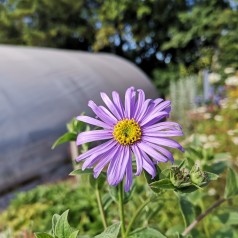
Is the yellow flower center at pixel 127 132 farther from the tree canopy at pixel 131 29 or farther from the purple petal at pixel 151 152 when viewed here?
the tree canopy at pixel 131 29

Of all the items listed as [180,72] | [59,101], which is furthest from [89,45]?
[59,101]

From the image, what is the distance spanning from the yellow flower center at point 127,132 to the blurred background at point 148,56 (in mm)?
332

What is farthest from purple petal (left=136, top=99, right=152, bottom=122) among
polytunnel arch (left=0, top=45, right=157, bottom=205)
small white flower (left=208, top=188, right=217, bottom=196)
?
polytunnel arch (left=0, top=45, right=157, bottom=205)

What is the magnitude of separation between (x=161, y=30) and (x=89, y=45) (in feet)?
10.5

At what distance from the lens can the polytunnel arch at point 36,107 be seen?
4008 mm

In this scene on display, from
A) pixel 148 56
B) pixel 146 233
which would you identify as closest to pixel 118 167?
pixel 146 233

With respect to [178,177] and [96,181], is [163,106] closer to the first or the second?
[178,177]

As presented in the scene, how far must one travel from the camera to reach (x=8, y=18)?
40.5 feet

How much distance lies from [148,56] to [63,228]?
1097 centimetres

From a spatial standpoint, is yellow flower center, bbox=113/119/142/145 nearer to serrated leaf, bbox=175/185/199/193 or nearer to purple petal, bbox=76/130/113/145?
purple petal, bbox=76/130/113/145

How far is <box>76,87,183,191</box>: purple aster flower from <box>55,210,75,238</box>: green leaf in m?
0.14

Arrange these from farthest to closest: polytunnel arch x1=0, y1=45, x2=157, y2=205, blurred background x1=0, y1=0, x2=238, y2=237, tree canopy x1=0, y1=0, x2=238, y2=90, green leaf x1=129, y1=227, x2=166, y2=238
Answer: tree canopy x1=0, y1=0, x2=238, y2=90
polytunnel arch x1=0, y1=45, x2=157, y2=205
blurred background x1=0, y1=0, x2=238, y2=237
green leaf x1=129, y1=227, x2=166, y2=238

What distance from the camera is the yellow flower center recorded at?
0.72 m

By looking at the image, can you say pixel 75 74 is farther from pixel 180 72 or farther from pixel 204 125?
pixel 180 72
